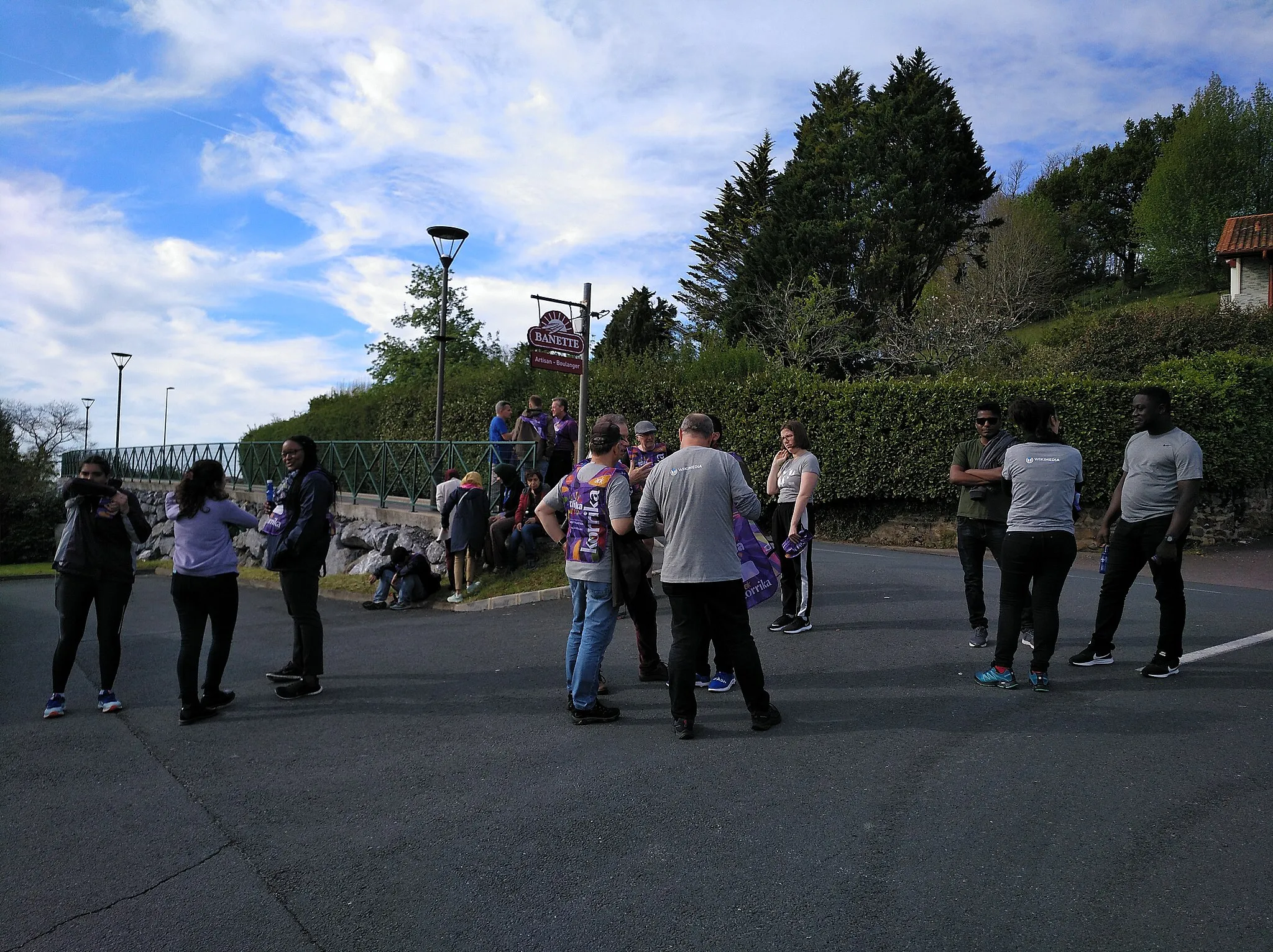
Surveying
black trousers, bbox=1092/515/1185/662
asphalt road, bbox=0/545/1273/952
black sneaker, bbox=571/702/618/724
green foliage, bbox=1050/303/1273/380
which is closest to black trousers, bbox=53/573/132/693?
asphalt road, bbox=0/545/1273/952

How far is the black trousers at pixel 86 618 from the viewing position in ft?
20.4

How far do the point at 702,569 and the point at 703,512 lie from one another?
1.05ft

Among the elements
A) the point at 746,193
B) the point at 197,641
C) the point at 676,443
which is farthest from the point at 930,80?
the point at 197,641

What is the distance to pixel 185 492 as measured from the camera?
6.17 meters

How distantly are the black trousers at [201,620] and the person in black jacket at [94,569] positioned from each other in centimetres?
50

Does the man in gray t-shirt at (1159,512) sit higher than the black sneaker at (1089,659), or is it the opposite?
the man in gray t-shirt at (1159,512)

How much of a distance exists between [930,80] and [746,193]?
9.61 m

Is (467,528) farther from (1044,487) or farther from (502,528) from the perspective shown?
(1044,487)

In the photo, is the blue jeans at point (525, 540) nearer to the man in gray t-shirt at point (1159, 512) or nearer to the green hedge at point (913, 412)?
the green hedge at point (913, 412)

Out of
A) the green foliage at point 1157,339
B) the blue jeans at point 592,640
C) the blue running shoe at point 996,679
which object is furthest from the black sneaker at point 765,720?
the green foliage at point 1157,339

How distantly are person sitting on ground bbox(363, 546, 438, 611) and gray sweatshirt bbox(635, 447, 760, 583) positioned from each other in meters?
7.23

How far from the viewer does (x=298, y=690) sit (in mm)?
6551

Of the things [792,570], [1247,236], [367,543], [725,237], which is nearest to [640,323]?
[725,237]

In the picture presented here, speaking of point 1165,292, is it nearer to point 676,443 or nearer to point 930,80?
point 930,80
